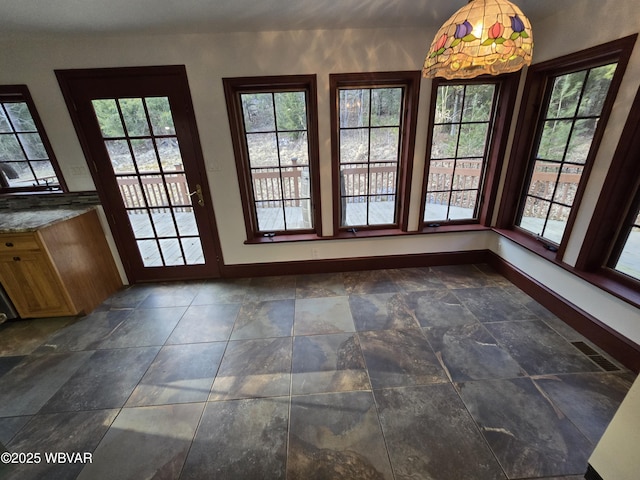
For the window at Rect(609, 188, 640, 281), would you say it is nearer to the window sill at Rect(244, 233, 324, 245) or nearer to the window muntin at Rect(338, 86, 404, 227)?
the window muntin at Rect(338, 86, 404, 227)

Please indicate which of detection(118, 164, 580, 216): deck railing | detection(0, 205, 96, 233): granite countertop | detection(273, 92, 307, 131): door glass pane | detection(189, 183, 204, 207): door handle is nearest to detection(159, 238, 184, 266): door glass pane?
detection(118, 164, 580, 216): deck railing

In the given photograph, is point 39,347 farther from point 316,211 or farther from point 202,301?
point 316,211

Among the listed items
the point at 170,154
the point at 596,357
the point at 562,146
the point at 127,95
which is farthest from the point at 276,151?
the point at 596,357

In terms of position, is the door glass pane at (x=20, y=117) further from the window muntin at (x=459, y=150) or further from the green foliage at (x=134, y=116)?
the window muntin at (x=459, y=150)

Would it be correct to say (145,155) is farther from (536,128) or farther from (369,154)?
(536,128)

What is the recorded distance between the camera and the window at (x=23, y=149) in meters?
2.25

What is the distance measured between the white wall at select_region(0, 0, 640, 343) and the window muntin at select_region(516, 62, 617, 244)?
0.72 feet

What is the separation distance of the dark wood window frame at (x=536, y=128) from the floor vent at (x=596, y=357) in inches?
25.4

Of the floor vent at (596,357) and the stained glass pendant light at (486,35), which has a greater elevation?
the stained glass pendant light at (486,35)

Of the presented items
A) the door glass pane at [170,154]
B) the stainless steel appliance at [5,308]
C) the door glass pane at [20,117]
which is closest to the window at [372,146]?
the door glass pane at [170,154]

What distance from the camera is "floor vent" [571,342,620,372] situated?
5.47 ft

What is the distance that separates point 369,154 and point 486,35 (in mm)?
1663

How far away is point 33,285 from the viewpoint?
221 centimetres

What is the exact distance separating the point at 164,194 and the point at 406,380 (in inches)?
107
